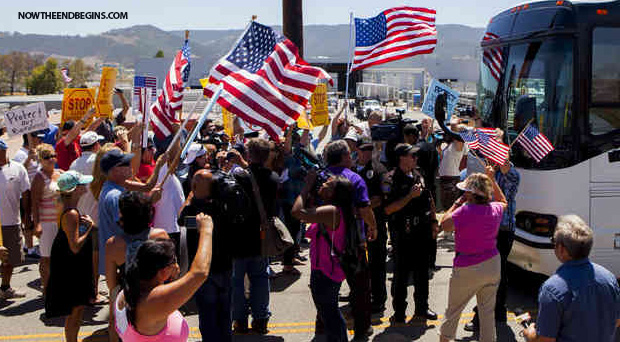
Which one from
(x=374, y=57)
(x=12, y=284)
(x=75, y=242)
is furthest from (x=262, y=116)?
(x=12, y=284)

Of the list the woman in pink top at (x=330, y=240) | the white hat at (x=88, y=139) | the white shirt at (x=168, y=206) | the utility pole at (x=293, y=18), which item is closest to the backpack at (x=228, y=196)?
the woman in pink top at (x=330, y=240)

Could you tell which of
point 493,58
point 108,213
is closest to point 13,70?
point 493,58

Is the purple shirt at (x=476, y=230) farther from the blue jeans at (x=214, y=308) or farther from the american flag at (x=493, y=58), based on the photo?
the american flag at (x=493, y=58)

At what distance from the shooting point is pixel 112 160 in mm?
5078

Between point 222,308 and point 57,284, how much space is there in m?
1.54

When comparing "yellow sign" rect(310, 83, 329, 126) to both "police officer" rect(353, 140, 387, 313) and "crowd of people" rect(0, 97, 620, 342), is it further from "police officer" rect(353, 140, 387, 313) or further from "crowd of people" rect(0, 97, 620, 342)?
"police officer" rect(353, 140, 387, 313)

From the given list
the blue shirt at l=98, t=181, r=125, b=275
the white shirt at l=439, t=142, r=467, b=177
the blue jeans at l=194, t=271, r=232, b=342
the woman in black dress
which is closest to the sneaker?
the woman in black dress

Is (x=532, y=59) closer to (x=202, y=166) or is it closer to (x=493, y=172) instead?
(x=493, y=172)

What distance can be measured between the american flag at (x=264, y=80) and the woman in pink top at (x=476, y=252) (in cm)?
196

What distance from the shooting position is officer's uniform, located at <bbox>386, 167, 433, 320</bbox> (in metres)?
5.84

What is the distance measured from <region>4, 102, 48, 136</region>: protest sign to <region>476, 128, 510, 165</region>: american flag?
5745 mm

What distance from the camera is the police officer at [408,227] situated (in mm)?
5797

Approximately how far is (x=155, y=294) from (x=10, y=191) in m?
4.62

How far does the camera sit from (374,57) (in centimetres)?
844
